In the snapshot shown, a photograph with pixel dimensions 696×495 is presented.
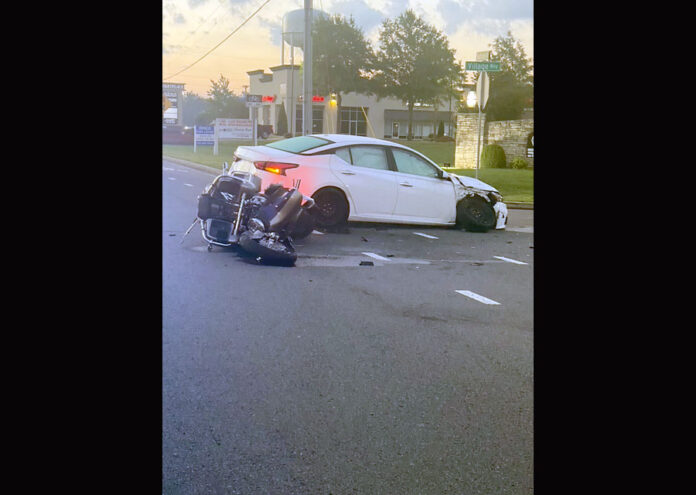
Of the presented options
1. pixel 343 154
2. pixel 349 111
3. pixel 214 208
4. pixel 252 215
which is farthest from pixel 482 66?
pixel 214 208

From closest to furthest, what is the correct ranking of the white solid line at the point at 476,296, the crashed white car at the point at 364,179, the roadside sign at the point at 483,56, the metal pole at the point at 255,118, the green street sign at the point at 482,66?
the white solid line at the point at 476,296
the green street sign at the point at 482,66
the crashed white car at the point at 364,179
the roadside sign at the point at 483,56
the metal pole at the point at 255,118

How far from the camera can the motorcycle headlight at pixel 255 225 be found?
7.70m

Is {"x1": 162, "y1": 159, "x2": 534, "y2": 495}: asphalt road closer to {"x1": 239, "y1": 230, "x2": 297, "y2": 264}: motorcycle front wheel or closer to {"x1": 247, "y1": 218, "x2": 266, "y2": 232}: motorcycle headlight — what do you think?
{"x1": 239, "y1": 230, "x2": 297, "y2": 264}: motorcycle front wheel

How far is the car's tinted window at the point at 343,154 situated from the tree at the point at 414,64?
1162 millimetres

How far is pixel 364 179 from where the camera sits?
340 inches

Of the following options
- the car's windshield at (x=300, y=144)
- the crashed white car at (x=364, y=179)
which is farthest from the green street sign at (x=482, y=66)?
the car's windshield at (x=300, y=144)

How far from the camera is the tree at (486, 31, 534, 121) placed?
954 cm

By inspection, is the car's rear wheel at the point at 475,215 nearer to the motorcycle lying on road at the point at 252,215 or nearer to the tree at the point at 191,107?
the motorcycle lying on road at the point at 252,215

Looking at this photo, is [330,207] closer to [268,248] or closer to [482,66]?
[268,248]

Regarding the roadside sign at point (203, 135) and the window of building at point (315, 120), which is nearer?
the window of building at point (315, 120)

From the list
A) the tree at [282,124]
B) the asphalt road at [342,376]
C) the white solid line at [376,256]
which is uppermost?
the tree at [282,124]

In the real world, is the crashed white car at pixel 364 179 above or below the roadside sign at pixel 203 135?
below
